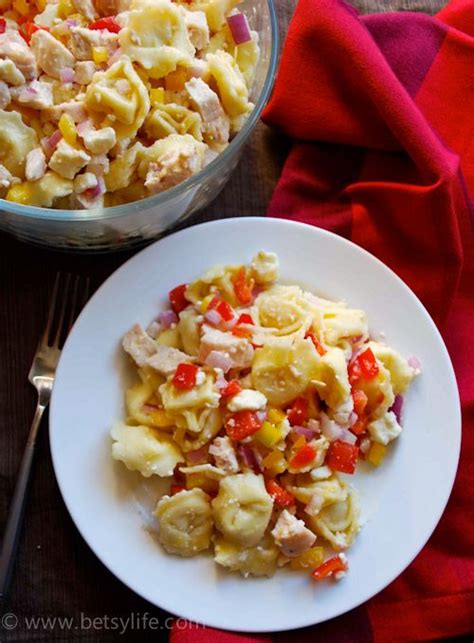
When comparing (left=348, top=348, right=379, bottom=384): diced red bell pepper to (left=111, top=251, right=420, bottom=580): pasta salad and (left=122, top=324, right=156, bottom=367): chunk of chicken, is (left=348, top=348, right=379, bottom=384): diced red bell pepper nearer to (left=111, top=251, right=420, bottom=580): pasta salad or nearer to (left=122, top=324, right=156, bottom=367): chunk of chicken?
(left=111, top=251, right=420, bottom=580): pasta salad

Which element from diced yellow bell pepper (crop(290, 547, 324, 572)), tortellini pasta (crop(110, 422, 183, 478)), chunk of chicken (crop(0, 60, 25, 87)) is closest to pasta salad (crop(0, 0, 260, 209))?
chunk of chicken (crop(0, 60, 25, 87))

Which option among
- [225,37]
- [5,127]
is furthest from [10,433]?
[225,37]

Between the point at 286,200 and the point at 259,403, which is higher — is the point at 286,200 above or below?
above

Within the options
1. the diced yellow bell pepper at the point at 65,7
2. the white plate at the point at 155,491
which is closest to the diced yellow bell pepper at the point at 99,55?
the diced yellow bell pepper at the point at 65,7

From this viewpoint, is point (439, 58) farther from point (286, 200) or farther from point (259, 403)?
point (259, 403)

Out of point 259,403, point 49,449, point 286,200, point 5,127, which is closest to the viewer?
point 5,127

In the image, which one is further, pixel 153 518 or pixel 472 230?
pixel 472 230
